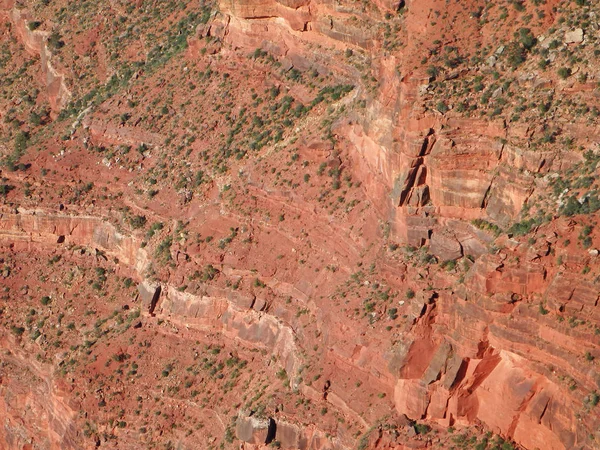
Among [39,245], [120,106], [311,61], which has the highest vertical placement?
[311,61]

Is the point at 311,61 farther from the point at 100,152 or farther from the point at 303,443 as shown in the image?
the point at 303,443

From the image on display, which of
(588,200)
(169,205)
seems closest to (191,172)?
(169,205)

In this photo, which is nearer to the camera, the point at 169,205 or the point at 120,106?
the point at 169,205

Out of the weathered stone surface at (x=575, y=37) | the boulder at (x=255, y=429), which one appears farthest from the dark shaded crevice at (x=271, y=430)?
the weathered stone surface at (x=575, y=37)

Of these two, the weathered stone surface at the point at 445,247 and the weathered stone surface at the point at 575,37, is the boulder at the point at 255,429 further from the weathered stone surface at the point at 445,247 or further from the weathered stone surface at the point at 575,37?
the weathered stone surface at the point at 575,37

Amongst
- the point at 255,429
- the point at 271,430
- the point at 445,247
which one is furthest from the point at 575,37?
the point at 255,429

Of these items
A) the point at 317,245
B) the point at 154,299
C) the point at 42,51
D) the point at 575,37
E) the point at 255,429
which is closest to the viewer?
the point at 575,37

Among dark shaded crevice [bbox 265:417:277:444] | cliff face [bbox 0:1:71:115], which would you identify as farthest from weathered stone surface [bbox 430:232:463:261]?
cliff face [bbox 0:1:71:115]

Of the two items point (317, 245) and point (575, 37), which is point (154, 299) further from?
point (575, 37)
